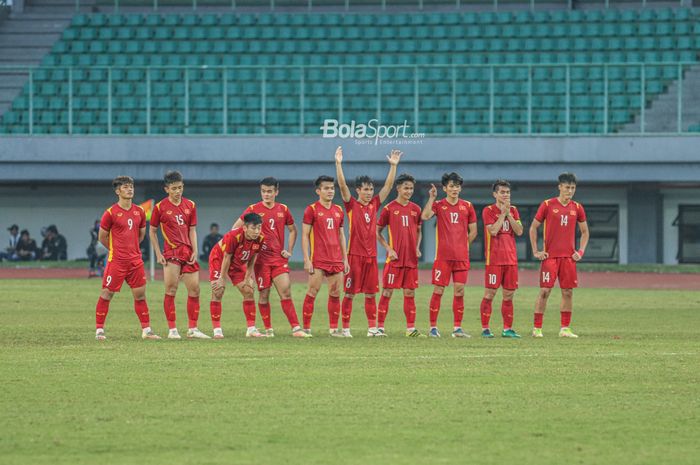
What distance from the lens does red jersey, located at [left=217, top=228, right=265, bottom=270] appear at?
14828 mm

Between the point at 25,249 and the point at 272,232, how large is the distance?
76.7 ft

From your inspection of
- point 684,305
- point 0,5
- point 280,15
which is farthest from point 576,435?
point 0,5

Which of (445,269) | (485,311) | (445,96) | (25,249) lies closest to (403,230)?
(445,269)

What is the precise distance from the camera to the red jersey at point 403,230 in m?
15.8

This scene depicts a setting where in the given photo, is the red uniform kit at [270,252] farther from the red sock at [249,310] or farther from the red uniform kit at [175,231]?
the red uniform kit at [175,231]

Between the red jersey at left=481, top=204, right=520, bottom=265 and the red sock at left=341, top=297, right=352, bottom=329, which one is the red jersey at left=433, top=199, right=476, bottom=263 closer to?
the red jersey at left=481, top=204, right=520, bottom=265

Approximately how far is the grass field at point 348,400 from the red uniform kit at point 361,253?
2.58 feet

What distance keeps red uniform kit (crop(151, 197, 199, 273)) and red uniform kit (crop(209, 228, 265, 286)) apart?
32 cm

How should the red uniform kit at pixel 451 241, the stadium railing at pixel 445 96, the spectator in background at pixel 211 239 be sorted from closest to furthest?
the red uniform kit at pixel 451 241
the stadium railing at pixel 445 96
the spectator in background at pixel 211 239

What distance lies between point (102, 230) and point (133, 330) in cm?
228

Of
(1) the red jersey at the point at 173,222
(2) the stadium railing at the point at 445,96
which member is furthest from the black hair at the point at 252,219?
(2) the stadium railing at the point at 445,96

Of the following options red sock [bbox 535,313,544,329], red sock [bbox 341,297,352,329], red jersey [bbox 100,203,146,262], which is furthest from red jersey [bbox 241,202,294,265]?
red sock [bbox 535,313,544,329]

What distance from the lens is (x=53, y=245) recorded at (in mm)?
37500

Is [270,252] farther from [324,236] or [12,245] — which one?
[12,245]
